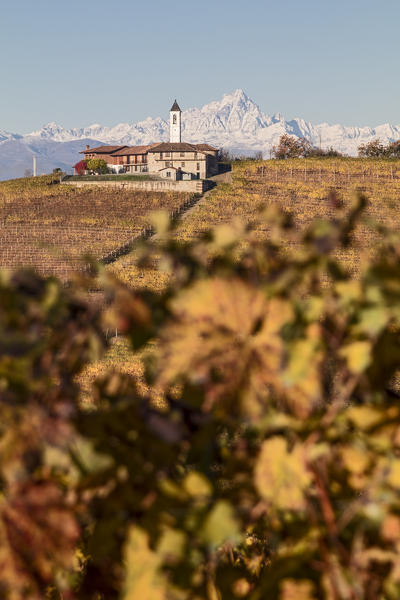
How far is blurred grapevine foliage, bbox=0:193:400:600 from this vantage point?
0.88m

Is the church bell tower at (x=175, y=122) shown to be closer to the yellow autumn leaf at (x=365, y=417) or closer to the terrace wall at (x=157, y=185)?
the terrace wall at (x=157, y=185)

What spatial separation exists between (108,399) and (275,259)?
449 millimetres

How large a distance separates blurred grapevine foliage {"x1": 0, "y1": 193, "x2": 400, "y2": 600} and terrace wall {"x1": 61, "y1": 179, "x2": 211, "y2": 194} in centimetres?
5514

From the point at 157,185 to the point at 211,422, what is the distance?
57421 mm

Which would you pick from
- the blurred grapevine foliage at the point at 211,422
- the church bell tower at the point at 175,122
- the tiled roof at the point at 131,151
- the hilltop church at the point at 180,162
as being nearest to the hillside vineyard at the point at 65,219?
the hilltop church at the point at 180,162

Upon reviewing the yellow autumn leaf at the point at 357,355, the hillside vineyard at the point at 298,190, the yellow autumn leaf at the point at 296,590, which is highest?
the hillside vineyard at the point at 298,190

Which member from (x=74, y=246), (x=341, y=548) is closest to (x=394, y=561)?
(x=341, y=548)

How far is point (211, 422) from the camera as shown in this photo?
1005 mm

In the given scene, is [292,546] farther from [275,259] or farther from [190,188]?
[190,188]

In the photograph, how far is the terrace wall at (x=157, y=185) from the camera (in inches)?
2184

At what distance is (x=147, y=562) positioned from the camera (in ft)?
2.97

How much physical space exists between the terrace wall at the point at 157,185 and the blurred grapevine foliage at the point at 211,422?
55.1m

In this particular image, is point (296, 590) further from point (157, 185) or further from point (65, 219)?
point (157, 185)

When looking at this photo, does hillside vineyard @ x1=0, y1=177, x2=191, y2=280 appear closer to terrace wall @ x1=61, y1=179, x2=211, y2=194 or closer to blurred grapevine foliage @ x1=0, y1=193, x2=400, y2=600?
terrace wall @ x1=61, y1=179, x2=211, y2=194
